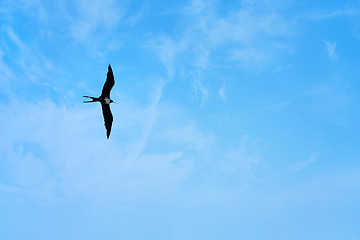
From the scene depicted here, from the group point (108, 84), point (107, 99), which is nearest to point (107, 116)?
point (107, 99)

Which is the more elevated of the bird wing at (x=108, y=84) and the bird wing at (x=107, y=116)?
the bird wing at (x=108, y=84)

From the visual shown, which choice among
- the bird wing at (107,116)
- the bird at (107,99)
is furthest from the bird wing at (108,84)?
the bird wing at (107,116)

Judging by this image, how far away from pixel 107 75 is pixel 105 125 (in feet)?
29.4

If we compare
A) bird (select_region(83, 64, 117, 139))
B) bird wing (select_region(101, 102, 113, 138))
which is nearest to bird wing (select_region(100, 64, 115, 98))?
bird (select_region(83, 64, 117, 139))

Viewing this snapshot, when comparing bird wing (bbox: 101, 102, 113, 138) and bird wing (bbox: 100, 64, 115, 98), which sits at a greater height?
bird wing (bbox: 100, 64, 115, 98)

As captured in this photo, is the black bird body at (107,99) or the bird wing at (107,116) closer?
the black bird body at (107,99)

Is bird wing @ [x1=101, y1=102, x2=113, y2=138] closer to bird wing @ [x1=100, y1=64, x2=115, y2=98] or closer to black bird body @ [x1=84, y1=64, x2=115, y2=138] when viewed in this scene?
black bird body @ [x1=84, y1=64, x2=115, y2=138]

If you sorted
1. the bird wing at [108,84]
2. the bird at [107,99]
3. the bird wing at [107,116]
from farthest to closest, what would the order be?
1. the bird wing at [107,116]
2. the bird at [107,99]
3. the bird wing at [108,84]

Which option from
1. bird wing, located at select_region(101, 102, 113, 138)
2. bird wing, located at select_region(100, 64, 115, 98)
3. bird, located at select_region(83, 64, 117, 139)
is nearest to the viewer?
bird wing, located at select_region(100, 64, 115, 98)

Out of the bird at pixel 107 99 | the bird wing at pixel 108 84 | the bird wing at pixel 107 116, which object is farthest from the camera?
the bird wing at pixel 107 116

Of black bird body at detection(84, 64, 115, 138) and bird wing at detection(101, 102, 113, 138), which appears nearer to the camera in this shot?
black bird body at detection(84, 64, 115, 138)

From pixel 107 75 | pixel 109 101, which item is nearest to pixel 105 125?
pixel 109 101

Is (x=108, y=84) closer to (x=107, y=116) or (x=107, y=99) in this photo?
(x=107, y=99)

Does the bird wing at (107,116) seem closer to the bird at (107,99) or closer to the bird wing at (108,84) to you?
the bird at (107,99)
